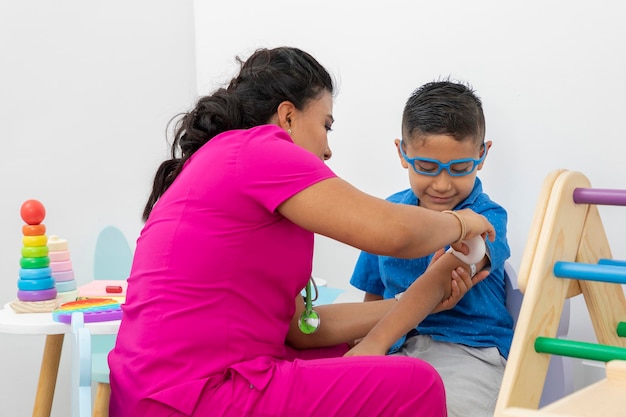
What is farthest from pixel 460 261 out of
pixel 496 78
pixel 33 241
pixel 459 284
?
pixel 33 241

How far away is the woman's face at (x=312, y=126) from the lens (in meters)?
1.56

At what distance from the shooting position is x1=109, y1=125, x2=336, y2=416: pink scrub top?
1310 millimetres

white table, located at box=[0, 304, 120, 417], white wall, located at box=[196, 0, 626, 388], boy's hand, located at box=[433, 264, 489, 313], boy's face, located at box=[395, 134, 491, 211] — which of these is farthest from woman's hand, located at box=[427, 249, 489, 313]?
white table, located at box=[0, 304, 120, 417]

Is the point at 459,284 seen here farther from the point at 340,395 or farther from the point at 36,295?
the point at 36,295

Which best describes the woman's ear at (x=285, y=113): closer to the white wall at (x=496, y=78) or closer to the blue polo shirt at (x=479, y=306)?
the blue polo shirt at (x=479, y=306)

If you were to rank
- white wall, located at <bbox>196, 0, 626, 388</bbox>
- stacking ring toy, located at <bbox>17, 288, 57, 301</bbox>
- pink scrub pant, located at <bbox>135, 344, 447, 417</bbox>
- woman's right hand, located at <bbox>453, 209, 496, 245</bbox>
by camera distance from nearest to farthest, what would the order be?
pink scrub pant, located at <bbox>135, 344, 447, 417</bbox>, woman's right hand, located at <bbox>453, 209, 496, 245</bbox>, stacking ring toy, located at <bbox>17, 288, 57, 301</bbox>, white wall, located at <bbox>196, 0, 626, 388</bbox>

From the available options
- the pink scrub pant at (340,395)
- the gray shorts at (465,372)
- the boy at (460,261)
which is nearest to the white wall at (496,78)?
the boy at (460,261)

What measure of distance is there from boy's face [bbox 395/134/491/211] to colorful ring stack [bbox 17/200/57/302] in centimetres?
80

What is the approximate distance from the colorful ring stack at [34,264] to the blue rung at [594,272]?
1104 millimetres

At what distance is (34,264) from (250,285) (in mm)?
Answer: 687

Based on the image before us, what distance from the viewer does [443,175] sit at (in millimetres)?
1684

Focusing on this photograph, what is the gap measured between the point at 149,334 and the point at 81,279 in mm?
1333

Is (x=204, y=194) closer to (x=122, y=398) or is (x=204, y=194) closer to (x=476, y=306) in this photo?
(x=122, y=398)

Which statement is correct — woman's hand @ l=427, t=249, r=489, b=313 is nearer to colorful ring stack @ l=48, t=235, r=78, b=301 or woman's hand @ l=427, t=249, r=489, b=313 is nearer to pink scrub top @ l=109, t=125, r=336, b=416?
pink scrub top @ l=109, t=125, r=336, b=416
